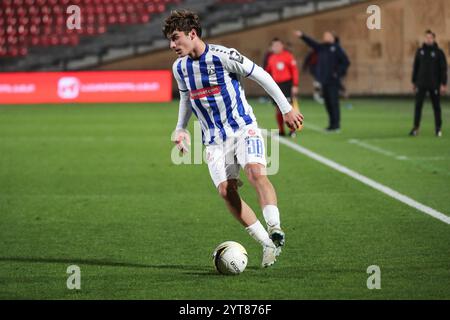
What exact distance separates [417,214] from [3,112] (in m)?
21.8

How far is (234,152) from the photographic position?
8.82 m

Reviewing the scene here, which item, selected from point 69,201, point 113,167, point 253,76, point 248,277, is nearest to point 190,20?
point 253,76

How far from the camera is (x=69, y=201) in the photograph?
1309cm

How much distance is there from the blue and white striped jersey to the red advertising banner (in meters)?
26.8

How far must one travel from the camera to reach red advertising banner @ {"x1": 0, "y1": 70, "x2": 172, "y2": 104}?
35425 millimetres

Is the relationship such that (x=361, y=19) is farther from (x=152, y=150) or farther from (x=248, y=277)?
(x=248, y=277)

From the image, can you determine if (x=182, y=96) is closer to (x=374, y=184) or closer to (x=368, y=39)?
(x=374, y=184)

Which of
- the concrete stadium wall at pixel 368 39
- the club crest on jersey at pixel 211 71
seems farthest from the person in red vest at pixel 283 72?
the concrete stadium wall at pixel 368 39

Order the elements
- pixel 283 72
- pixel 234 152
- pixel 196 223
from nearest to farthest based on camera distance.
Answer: pixel 234 152 < pixel 196 223 < pixel 283 72

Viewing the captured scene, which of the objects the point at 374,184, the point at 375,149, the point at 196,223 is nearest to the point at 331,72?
the point at 375,149

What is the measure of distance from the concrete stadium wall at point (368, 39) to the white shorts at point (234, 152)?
30960mm

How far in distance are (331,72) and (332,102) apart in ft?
2.94
